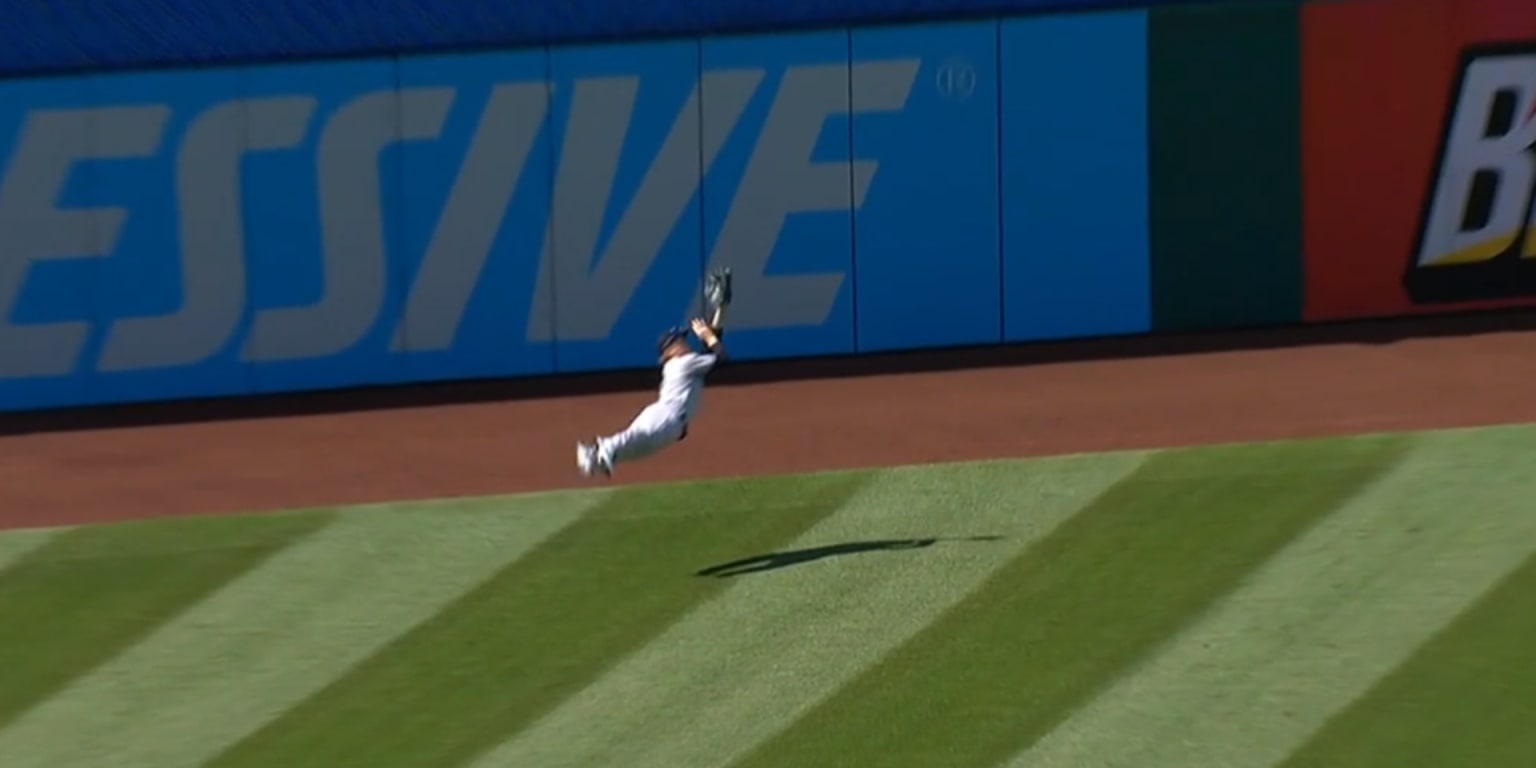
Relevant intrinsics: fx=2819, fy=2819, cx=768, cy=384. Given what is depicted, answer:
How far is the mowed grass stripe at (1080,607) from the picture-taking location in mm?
14141

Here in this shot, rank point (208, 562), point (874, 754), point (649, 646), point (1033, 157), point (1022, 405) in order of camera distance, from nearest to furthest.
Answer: point (874, 754) → point (649, 646) → point (208, 562) → point (1022, 405) → point (1033, 157)

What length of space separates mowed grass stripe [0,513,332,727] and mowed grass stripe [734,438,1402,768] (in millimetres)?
3902

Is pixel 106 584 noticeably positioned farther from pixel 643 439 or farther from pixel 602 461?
pixel 643 439

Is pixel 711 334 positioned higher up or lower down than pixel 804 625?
higher up

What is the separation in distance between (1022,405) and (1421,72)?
4720mm

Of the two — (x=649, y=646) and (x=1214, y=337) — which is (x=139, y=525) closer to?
(x=649, y=646)

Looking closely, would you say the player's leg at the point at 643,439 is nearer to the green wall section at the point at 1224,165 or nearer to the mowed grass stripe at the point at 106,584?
the mowed grass stripe at the point at 106,584

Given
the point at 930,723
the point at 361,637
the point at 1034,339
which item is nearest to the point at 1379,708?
the point at 930,723

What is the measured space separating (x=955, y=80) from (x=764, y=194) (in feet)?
5.66

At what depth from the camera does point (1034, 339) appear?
2219 centimetres

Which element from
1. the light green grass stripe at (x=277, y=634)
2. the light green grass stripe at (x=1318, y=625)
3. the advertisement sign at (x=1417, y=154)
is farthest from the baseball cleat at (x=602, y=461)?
the advertisement sign at (x=1417, y=154)

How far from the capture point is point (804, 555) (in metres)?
16.4

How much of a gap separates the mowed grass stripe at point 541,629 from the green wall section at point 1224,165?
5.38 meters

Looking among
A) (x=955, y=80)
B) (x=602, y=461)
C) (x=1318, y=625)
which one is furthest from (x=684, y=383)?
(x=955, y=80)
